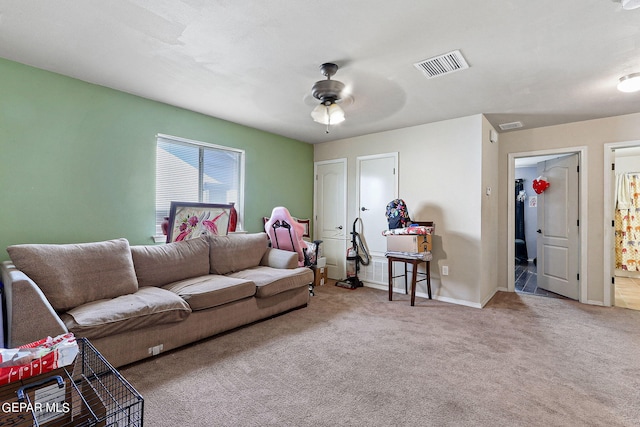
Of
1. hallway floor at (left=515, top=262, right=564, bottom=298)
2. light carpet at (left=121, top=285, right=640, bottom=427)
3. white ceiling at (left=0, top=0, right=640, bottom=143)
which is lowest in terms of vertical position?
light carpet at (left=121, top=285, right=640, bottom=427)

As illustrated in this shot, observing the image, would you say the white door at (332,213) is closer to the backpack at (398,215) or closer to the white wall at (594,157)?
the backpack at (398,215)

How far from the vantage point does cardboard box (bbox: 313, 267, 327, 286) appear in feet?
15.8

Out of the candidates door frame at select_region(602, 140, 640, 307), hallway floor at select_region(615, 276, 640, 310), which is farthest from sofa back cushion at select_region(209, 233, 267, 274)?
hallway floor at select_region(615, 276, 640, 310)

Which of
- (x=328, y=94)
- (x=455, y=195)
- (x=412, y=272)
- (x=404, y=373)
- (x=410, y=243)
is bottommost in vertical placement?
(x=404, y=373)

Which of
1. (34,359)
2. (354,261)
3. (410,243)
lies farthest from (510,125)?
(34,359)

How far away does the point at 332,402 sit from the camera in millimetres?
1890

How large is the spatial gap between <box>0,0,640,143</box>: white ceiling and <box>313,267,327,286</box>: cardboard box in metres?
2.61

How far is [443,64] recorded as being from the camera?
2.56 m

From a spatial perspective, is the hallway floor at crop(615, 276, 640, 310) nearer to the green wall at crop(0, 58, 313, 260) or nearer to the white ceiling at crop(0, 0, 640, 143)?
the white ceiling at crop(0, 0, 640, 143)

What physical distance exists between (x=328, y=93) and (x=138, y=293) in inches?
97.5

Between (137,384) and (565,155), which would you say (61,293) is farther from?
(565,155)

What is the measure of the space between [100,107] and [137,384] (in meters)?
2.63

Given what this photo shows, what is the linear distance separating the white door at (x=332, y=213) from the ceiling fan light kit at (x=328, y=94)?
7.99 feet

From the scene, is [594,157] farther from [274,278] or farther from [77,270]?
[77,270]
